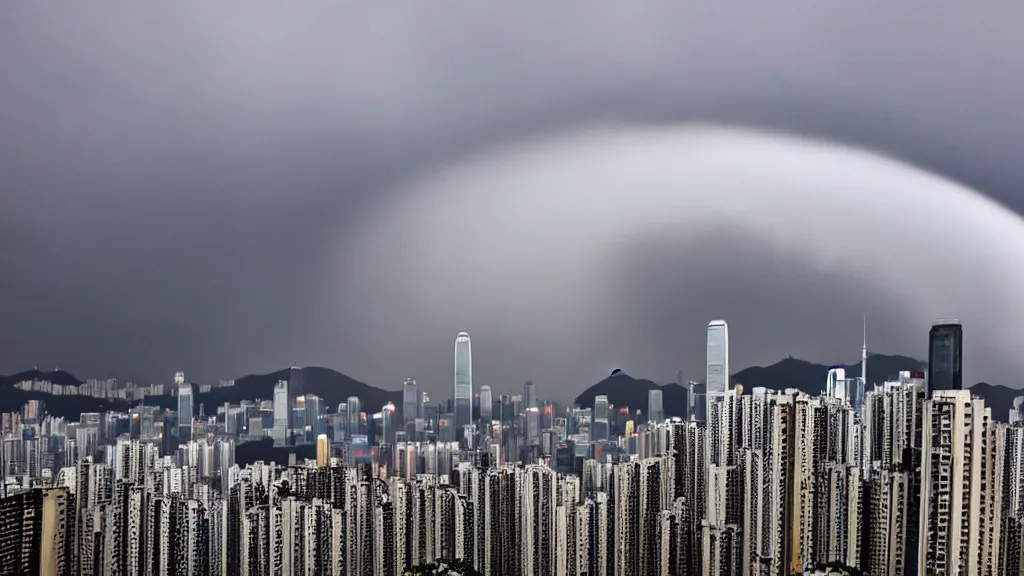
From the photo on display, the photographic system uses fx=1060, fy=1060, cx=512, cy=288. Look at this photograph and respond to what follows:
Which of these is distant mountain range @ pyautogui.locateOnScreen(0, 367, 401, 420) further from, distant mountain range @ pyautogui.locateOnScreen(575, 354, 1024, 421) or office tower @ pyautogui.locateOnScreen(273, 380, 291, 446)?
distant mountain range @ pyautogui.locateOnScreen(575, 354, 1024, 421)

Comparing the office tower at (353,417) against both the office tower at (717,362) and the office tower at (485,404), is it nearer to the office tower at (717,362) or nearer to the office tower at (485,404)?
the office tower at (485,404)

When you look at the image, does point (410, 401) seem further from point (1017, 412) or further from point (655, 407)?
point (1017, 412)

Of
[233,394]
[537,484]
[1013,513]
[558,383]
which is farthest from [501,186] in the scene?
[1013,513]

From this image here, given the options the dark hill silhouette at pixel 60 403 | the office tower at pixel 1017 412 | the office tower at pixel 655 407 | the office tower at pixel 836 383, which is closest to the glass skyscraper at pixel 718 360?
the office tower at pixel 655 407

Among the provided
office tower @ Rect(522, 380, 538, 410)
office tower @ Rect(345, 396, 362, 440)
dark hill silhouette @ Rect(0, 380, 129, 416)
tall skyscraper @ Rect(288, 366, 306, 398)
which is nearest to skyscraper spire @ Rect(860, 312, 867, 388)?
office tower @ Rect(522, 380, 538, 410)

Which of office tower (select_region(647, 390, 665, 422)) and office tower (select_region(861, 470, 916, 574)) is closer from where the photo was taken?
office tower (select_region(861, 470, 916, 574))

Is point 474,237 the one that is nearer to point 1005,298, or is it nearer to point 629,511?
point 629,511
